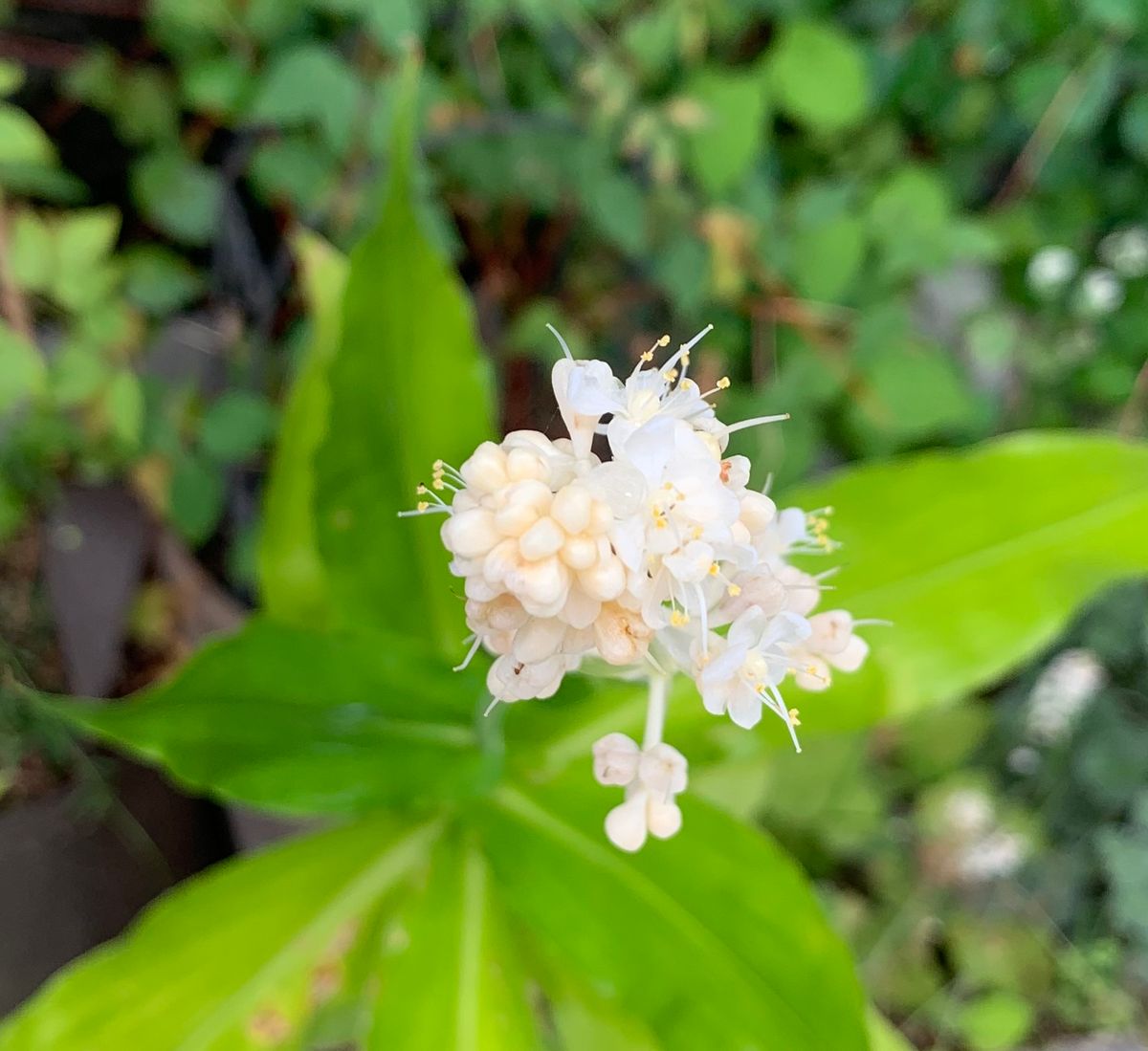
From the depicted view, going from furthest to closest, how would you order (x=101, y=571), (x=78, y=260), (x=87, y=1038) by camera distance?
(x=101, y=571) < (x=78, y=260) < (x=87, y=1038)

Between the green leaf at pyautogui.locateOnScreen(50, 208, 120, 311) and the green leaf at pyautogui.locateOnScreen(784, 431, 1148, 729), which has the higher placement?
the green leaf at pyautogui.locateOnScreen(50, 208, 120, 311)

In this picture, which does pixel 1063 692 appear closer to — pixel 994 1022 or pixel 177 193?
pixel 994 1022

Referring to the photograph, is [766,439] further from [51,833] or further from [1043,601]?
[51,833]

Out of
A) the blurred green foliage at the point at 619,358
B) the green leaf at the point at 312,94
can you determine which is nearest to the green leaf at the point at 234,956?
the blurred green foliage at the point at 619,358

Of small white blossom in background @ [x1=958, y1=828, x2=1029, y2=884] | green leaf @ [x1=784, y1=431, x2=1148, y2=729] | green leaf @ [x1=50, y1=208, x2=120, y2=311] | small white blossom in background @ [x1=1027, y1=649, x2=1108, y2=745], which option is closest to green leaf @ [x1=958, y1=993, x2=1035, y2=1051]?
small white blossom in background @ [x1=958, y1=828, x2=1029, y2=884]

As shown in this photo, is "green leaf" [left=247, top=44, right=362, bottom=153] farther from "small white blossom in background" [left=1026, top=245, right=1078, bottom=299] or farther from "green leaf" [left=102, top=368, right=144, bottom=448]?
"small white blossom in background" [left=1026, top=245, right=1078, bottom=299]

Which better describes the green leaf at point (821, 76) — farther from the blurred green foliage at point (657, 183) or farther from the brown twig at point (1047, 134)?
the brown twig at point (1047, 134)

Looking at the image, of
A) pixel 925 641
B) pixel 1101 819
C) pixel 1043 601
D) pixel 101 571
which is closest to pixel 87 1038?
pixel 101 571
